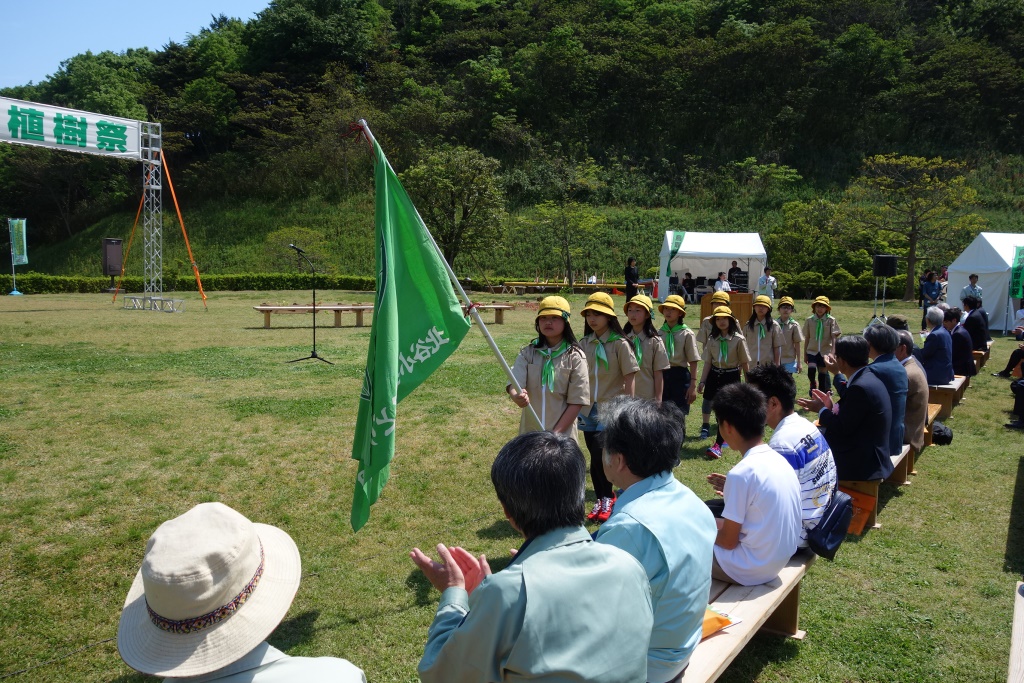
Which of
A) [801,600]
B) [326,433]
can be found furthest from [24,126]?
[801,600]

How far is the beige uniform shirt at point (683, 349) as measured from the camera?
7887mm

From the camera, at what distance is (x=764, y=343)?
386 inches

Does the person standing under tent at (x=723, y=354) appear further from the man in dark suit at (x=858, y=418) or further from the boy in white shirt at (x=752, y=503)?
the boy in white shirt at (x=752, y=503)

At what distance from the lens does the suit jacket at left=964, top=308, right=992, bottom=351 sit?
533 inches

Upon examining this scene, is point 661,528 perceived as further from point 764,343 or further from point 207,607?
point 764,343

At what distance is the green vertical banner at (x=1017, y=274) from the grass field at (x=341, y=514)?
9794mm

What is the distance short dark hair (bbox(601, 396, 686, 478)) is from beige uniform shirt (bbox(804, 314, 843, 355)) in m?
8.63

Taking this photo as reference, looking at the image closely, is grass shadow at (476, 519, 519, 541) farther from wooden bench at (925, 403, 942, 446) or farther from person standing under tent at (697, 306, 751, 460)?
wooden bench at (925, 403, 942, 446)

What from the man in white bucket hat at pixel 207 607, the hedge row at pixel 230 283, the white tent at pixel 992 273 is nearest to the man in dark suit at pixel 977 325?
the white tent at pixel 992 273

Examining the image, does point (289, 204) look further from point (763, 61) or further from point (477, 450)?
point (477, 450)

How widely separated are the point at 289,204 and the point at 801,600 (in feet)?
158

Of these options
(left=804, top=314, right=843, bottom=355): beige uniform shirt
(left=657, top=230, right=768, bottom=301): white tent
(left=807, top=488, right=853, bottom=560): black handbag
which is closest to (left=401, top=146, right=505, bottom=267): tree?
(left=657, top=230, right=768, bottom=301): white tent

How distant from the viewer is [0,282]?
111 ft

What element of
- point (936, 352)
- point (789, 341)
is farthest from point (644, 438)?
point (936, 352)
